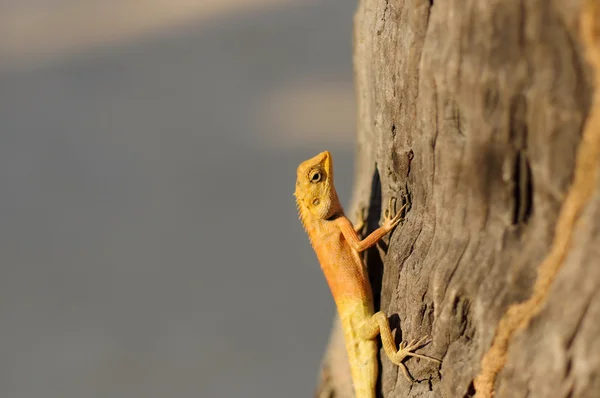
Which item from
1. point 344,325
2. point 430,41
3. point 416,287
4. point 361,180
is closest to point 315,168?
point 361,180

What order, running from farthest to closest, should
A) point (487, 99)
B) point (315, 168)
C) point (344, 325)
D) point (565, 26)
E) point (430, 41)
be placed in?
point (315, 168), point (344, 325), point (430, 41), point (487, 99), point (565, 26)

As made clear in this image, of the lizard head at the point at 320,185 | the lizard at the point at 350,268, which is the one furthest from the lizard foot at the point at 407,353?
the lizard head at the point at 320,185

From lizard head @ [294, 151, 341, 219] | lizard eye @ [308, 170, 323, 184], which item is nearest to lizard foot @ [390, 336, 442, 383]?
lizard head @ [294, 151, 341, 219]

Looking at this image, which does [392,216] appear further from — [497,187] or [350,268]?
[497,187]

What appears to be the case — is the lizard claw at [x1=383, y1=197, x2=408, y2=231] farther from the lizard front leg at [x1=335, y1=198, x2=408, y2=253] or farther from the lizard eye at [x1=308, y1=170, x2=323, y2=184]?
the lizard eye at [x1=308, y1=170, x2=323, y2=184]

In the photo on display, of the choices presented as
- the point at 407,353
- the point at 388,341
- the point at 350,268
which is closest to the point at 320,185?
the point at 350,268

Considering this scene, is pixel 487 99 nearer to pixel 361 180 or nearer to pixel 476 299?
pixel 476 299

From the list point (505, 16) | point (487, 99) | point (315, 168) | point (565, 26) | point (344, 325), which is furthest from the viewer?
point (315, 168)

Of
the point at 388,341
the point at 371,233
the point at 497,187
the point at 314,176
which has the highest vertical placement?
the point at 497,187
